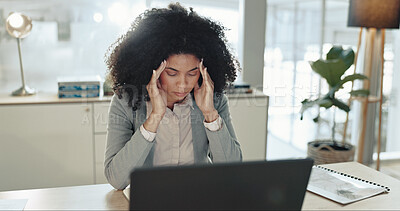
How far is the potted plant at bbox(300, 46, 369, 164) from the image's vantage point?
9.70ft

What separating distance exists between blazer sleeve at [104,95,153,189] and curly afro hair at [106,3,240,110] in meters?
0.07

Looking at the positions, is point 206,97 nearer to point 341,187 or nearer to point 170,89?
point 170,89

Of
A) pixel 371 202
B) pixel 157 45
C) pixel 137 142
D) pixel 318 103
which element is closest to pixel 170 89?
pixel 157 45

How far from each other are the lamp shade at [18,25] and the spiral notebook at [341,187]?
7.36ft

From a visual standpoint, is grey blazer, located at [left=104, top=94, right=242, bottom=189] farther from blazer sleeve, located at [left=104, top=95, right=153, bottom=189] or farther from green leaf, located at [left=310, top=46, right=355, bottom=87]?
green leaf, located at [left=310, top=46, right=355, bottom=87]

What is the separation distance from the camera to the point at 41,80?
3141mm

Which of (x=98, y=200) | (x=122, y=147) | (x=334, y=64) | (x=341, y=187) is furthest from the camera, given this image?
(x=334, y=64)

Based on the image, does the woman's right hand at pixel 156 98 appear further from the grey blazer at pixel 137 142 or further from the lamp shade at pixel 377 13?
the lamp shade at pixel 377 13

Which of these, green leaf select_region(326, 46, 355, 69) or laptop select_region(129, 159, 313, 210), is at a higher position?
green leaf select_region(326, 46, 355, 69)

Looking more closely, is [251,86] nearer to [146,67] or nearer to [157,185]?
[146,67]

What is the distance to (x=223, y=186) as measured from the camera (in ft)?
3.13

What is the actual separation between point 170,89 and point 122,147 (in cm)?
31

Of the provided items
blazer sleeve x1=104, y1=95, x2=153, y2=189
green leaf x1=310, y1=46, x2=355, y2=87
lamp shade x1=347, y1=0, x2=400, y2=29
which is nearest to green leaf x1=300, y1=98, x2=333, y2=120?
green leaf x1=310, y1=46, x2=355, y2=87

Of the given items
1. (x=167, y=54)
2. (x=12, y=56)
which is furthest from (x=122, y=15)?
(x=167, y=54)
